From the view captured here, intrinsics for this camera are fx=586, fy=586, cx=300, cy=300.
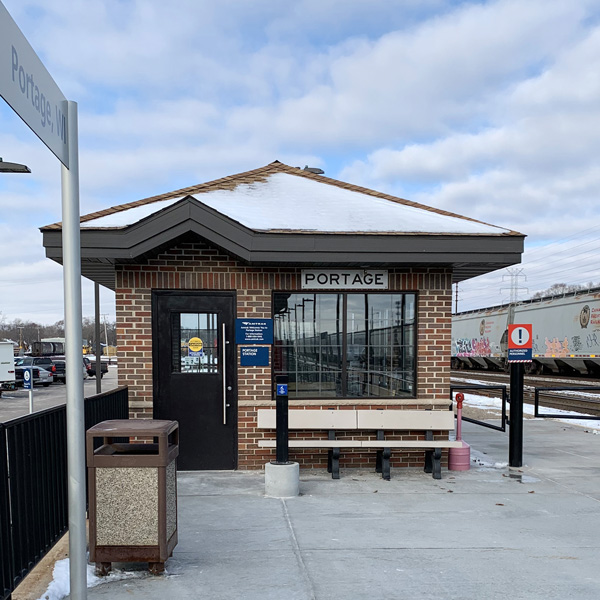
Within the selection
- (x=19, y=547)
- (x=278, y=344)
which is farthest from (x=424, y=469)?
(x=19, y=547)

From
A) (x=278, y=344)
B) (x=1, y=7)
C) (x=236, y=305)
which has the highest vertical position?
(x=1, y=7)

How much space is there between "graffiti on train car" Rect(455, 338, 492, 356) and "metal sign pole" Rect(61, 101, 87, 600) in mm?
35643

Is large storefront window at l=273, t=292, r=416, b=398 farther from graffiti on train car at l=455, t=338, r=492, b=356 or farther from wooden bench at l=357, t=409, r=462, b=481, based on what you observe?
graffiti on train car at l=455, t=338, r=492, b=356

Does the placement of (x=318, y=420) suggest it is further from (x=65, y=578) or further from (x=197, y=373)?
(x=65, y=578)

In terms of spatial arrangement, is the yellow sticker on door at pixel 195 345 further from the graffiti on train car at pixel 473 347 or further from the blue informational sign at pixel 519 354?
the graffiti on train car at pixel 473 347

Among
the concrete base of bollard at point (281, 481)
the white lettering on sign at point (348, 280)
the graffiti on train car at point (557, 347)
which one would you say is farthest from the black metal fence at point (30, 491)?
the graffiti on train car at point (557, 347)

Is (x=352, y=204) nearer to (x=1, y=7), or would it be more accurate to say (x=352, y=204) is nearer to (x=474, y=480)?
(x=474, y=480)

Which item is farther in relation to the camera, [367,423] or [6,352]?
[6,352]

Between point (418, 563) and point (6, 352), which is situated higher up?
point (6, 352)

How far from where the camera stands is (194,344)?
7.72 metres

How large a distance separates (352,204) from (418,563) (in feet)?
16.5

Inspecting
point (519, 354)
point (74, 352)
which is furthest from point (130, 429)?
point (519, 354)

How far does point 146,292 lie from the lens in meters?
7.57

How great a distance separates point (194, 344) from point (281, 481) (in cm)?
222
